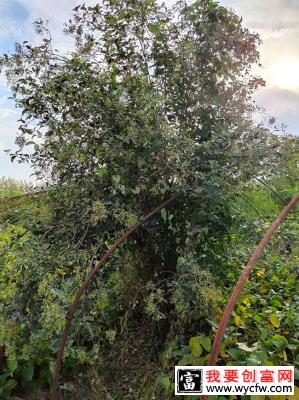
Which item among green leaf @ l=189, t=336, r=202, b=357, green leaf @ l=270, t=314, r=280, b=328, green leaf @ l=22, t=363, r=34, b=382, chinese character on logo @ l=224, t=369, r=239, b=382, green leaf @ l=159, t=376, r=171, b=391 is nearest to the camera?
chinese character on logo @ l=224, t=369, r=239, b=382

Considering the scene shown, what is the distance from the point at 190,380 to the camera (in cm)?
229

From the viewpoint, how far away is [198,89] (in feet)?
9.87

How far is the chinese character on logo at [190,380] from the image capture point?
2.28 m

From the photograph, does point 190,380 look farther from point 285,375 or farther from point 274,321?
point 274,321

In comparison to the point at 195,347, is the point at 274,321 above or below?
above

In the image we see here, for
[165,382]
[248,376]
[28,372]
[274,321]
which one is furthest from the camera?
[274,321]

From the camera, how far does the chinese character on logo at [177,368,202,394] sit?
2.28 meters

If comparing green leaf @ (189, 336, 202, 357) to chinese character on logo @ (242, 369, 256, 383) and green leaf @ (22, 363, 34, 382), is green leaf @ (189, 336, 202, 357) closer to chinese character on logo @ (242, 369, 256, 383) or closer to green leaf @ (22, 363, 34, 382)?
chinese character on logo @ (242, 369, 256, 383)

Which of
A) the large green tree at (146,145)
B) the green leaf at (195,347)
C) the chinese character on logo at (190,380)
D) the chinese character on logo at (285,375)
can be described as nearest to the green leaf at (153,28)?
the large green tree at (146,145)

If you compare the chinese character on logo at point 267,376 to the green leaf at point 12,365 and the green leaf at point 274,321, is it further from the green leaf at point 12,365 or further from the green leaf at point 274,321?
the green leaf at point 12,365

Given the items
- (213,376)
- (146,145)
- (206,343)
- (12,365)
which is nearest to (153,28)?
(146,145)

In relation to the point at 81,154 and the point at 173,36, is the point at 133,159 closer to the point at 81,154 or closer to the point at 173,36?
the point at 81,154

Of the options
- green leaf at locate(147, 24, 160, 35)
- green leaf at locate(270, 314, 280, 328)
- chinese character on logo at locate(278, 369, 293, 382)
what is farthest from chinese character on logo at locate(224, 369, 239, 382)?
green leaf at locate(147, 24, 160, 35)

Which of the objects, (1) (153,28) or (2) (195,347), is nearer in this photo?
(2) (195,347)
